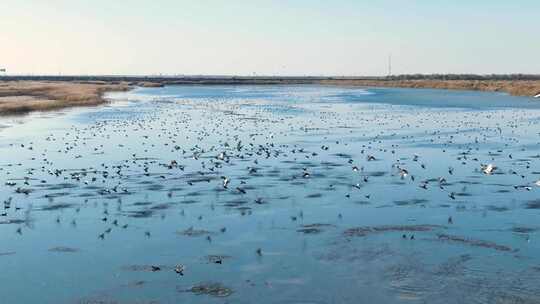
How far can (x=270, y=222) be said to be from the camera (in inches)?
805

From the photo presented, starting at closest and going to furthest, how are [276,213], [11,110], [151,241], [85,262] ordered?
[85,262] → [151,241] → [276,213] → [11,110]

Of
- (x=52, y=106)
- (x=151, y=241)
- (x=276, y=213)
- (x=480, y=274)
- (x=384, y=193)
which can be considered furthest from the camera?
(x=52, y=106)

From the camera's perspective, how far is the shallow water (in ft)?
48.1

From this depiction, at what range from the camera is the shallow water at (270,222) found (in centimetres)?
1466

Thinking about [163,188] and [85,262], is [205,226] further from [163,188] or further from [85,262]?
[163,188]

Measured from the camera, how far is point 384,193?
24.8 m

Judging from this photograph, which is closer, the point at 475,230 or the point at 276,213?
the point at 475,230

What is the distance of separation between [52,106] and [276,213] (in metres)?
61.3

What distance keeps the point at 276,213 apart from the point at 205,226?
2.81 m

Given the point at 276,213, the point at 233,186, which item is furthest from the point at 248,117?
the point at 276,213

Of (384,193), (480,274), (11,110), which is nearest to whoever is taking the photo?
(480,274)

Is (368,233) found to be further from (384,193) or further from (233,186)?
(233,186)

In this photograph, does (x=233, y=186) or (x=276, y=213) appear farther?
(x=233, y=186)

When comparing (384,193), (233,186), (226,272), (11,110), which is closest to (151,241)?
(226,272)
